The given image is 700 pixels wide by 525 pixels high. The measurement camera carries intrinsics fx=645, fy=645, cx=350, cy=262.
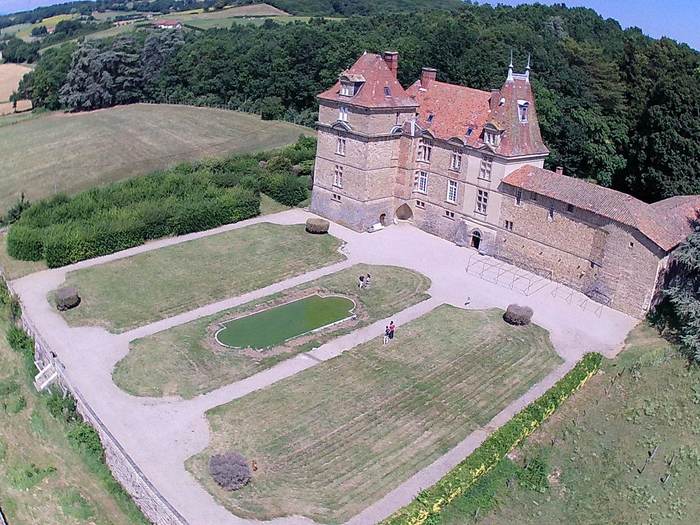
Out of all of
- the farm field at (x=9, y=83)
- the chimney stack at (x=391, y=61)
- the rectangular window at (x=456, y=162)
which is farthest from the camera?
the farm field at (x=9, y=83)

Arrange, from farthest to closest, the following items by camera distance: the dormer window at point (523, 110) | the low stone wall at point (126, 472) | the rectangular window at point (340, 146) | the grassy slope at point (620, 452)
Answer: the rectangular window at point (340, 146) → the dormer window at point (523, 110) → the grassy slope at point (620, 452) → the low stone wall at point (126, 472)

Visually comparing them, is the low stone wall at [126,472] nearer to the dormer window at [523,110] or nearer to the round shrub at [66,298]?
the round shrub at [66,298]

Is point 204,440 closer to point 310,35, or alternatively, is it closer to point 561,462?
point 561,462

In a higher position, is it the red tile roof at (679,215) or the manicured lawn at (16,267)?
the red tile roof at (679,215)

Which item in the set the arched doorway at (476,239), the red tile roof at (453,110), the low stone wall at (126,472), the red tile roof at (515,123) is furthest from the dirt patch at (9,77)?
the low stone wall at (126,472)

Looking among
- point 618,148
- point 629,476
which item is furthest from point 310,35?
point 629,476

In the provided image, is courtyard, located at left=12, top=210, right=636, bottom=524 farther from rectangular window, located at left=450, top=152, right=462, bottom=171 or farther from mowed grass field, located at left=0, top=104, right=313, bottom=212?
mowed grass field, located at left=0, top=104, right=313, bottom=212

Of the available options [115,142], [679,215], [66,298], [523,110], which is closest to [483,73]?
[523,110]

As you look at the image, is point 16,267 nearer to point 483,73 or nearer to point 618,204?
point 618,204
